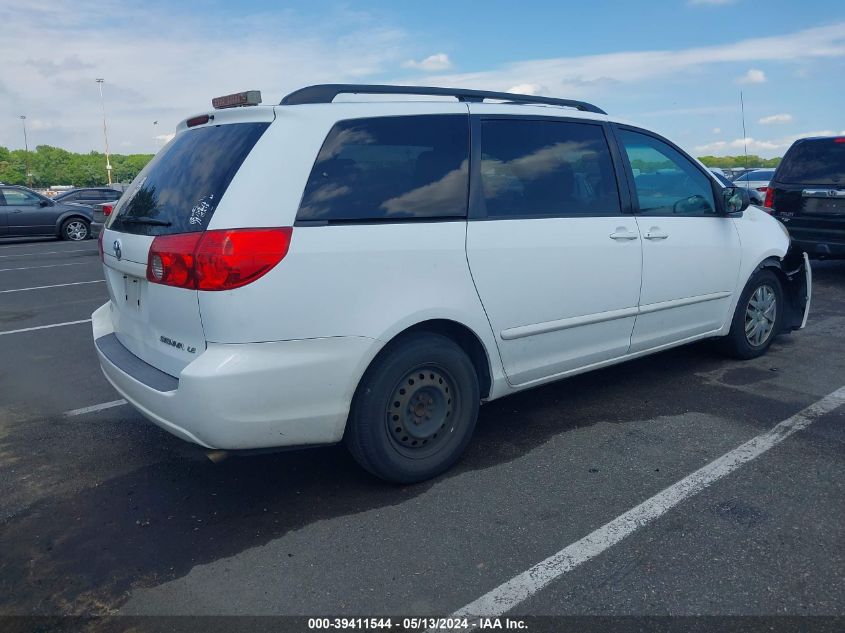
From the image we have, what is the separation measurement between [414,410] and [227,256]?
1.19m

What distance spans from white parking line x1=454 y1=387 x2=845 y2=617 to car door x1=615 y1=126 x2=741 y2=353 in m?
0.92

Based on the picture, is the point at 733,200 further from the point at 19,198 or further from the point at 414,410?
the point at 19,198

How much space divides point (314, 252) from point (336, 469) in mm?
1311

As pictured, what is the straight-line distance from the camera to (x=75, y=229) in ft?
62.6

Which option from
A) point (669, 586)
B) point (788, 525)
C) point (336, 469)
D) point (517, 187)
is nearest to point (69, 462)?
point (336, 469)

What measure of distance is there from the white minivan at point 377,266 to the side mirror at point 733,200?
71 centimetres

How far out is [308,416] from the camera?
3.15 meters

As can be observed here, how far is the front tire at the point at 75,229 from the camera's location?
62.2ft

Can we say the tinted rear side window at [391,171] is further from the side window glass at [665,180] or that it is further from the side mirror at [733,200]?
the side mirror at [733,200]

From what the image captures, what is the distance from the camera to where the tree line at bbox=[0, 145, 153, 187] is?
106m

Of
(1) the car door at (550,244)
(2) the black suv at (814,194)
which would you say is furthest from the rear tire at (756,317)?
(2) the black suv at (814,194)

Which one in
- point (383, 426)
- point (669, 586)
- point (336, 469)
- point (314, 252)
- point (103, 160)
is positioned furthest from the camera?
point (103, 160)

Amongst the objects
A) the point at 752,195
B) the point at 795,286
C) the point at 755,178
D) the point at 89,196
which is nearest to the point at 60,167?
the point at 89,196

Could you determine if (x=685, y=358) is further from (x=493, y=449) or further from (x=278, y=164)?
(x=278, y=164)
